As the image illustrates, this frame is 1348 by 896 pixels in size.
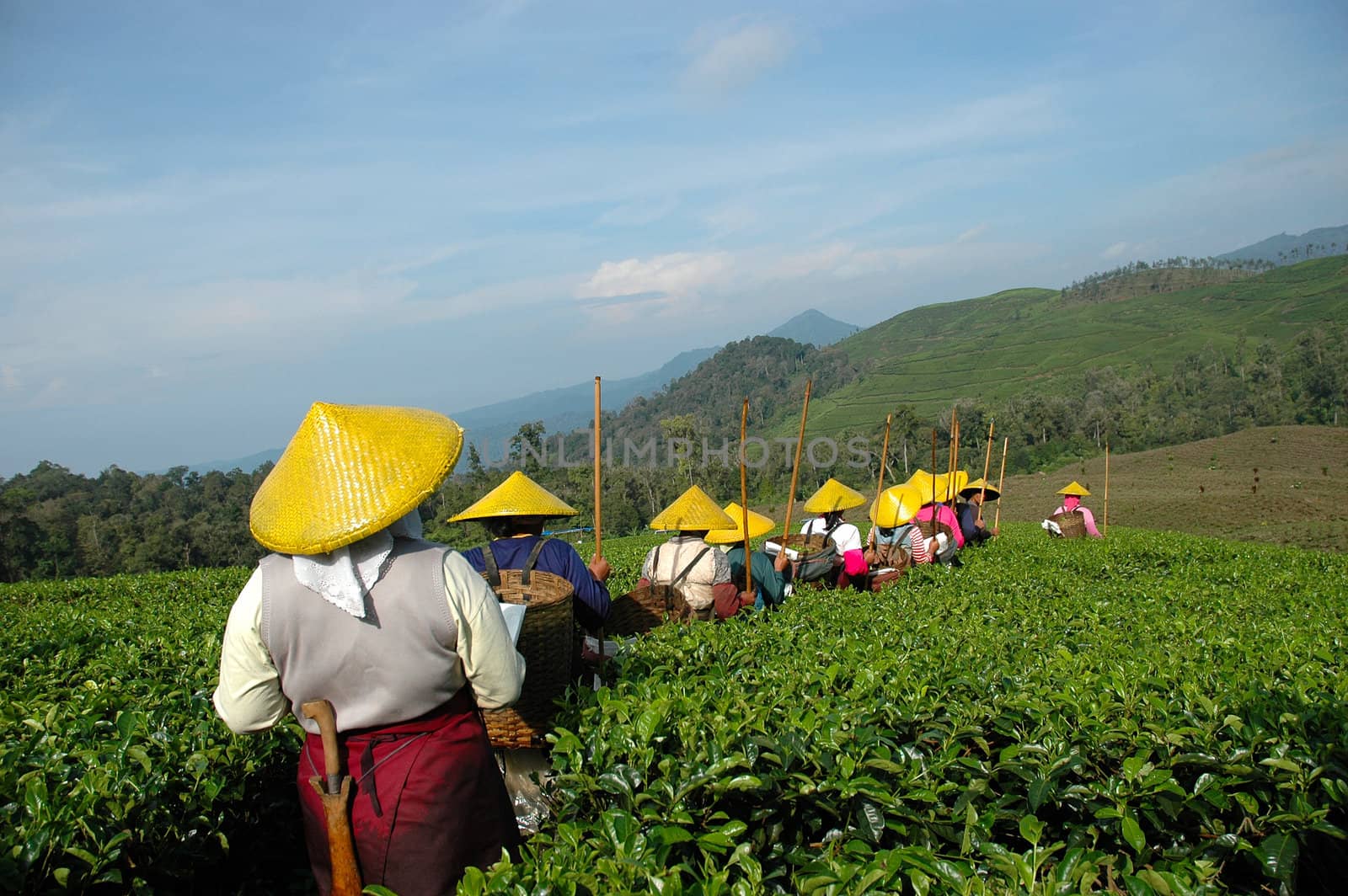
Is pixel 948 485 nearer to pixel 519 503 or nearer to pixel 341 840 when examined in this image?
pixel 519 503

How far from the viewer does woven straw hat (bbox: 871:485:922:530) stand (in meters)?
9.09

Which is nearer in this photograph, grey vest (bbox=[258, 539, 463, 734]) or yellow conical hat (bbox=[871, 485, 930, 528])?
grey vest (bbox=[258, 539, 463, 734])

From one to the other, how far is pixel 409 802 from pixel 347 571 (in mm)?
717

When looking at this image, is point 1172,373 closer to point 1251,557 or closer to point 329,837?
point 1251,557

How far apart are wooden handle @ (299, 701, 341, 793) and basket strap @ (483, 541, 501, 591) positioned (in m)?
1.23

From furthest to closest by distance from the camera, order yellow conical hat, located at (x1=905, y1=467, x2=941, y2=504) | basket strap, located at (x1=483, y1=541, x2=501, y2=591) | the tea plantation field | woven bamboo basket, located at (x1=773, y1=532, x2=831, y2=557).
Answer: yellow conical hat, located at (x1=905, y1=467, x2=941, y2=504), woven bamboo basket, located at (x1=773, y1=532, x2=831, y2=557), basket strap, located at (x1=483, y1=541, x2=501, y2=591), the tea plantation field

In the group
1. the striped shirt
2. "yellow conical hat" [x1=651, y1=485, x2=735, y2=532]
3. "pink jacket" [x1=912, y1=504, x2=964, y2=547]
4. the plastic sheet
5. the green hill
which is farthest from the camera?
the green hill

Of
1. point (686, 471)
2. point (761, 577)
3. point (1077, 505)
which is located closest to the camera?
point (761, 577)

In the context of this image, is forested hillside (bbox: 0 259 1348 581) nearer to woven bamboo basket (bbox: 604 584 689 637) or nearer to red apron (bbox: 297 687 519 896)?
woven bamboo basket (bbox: 604 584 689 637)

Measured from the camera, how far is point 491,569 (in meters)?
3.94

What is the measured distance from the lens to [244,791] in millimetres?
2850

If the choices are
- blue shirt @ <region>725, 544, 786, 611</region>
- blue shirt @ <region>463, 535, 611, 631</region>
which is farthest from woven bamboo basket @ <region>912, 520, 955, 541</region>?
blue shirt @ <region>463, 535, 611, 631</region>

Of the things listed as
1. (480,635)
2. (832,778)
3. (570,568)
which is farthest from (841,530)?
(480,635)

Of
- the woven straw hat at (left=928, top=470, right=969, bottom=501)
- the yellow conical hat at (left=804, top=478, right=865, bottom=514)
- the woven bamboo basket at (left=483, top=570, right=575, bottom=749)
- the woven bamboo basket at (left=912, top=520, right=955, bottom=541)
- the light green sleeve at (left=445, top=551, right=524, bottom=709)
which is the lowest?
the woven bamboo basket at (left=912, top=520, right=955, bottom=541)
